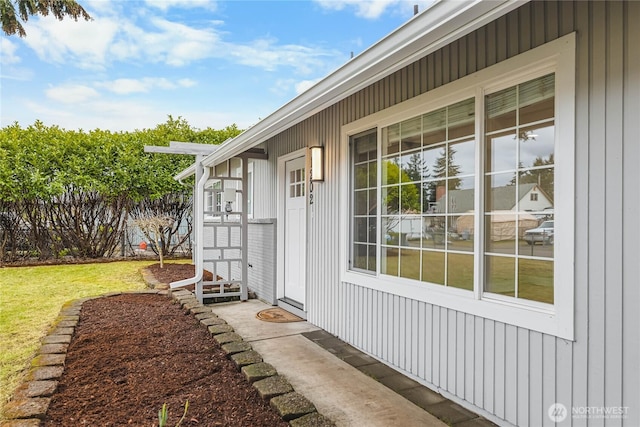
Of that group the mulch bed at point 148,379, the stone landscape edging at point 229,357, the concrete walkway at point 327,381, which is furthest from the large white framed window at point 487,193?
the mulch bed at point 148,379

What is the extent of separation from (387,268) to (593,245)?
5.88 feet

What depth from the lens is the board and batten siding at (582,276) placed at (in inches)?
70.3

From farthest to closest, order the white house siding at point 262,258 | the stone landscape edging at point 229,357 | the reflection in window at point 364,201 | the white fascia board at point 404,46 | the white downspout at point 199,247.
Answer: the white house siding at point 262,258 → the white downspout at point 199,247 → the reflection in window at point 364,201 → the stone landscape edging at point 229,357 → the white fascia board at point 404,46

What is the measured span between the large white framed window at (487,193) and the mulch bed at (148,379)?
154 centimetres

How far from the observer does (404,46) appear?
2.11 metres

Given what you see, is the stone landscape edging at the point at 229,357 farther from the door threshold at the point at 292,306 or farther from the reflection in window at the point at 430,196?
the reflection in window at the point at 430,196

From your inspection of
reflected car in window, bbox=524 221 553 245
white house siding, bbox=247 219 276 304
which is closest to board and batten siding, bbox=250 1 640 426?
reflected car in window, bbox=524 221 553 245

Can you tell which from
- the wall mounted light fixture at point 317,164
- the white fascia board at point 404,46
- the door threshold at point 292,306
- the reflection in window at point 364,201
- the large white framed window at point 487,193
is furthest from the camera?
the door threshold at point 292,306

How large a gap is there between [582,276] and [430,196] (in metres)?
1.29

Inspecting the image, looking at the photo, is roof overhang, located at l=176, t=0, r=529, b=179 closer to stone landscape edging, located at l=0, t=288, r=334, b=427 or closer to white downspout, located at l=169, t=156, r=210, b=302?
stone landscape edging, located at l=0, t=288, r=334, b=427

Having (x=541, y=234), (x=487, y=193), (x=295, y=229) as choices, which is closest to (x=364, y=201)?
(x=487, y=193)

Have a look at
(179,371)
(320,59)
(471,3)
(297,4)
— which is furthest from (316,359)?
(320,59)

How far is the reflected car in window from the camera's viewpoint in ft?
7.13

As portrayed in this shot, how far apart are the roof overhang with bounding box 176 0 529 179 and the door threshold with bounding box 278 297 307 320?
2.55m
